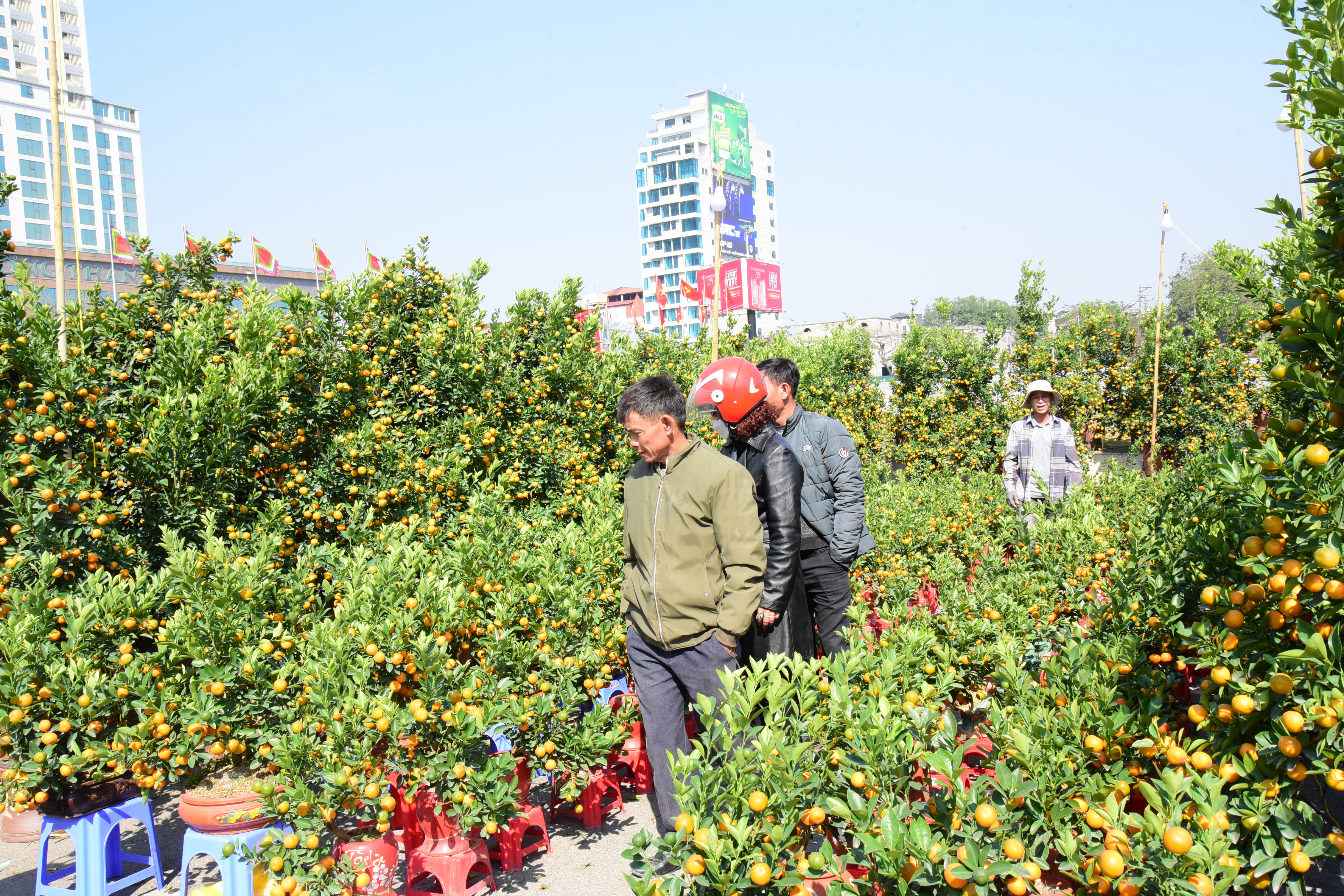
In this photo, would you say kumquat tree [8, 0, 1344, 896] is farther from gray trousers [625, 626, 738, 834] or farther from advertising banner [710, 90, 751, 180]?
advertising banner [710, 90, 751, 180]

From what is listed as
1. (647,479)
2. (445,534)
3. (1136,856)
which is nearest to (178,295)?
(445,534)

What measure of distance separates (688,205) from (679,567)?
303ft

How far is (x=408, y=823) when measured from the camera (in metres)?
3.04

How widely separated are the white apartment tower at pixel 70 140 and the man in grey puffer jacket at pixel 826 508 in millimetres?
72112

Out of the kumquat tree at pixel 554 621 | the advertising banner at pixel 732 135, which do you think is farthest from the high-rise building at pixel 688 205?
the kumquat tree at pixel 554 621

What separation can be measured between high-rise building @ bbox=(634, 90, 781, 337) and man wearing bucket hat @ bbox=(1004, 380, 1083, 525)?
247 feet

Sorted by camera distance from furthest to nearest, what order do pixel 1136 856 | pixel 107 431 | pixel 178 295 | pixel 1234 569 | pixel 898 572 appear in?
1. pixel 898 572
2. pixel 178 295
3. pixel 107 431
4. pixel 1234 569
5. pixel 1136 856

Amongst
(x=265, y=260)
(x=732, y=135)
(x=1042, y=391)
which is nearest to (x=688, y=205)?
(x=732, y=135)

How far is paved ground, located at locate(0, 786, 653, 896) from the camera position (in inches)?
124

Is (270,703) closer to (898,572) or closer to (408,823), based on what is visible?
(408,823)

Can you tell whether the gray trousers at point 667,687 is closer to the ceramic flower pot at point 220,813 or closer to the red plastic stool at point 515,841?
the red plastic stool at point 515,841

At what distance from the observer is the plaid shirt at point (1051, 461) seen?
6129mm

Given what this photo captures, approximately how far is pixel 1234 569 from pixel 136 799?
386 cm

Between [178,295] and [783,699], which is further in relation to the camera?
[178,295]
